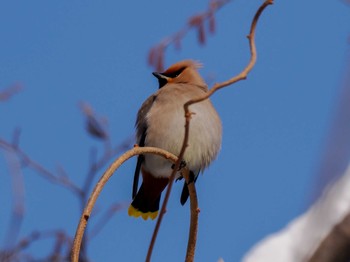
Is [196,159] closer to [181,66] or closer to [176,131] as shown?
[176,131]

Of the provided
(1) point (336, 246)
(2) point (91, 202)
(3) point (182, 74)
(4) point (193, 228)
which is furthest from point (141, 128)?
(1) point (336, 246)

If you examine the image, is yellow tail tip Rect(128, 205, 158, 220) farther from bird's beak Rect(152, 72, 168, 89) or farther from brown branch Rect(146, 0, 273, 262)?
brown branch Rect(146, 0, 273, 262)

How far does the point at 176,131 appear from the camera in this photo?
3408 mm

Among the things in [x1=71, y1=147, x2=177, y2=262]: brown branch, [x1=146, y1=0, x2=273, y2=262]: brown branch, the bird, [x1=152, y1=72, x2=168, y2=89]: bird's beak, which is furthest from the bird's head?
[x1=146, y1=0, x2=273, y2=262]: brown branch

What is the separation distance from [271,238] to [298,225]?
113 mm

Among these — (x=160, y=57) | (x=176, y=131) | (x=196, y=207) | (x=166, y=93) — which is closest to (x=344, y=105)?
(x=196, y=207)

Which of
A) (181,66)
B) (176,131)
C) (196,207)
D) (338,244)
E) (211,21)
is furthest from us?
(181,66)

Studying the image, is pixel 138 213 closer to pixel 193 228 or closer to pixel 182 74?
pixel 182 74

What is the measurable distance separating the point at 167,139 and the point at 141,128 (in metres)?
0.25

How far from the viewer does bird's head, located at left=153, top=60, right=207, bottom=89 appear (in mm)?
4148

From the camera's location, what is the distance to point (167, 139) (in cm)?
342

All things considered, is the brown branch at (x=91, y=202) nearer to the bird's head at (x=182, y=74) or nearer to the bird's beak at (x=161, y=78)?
the bird's head at (x=182, y=74)

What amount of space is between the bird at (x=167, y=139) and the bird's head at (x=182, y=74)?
36 cm

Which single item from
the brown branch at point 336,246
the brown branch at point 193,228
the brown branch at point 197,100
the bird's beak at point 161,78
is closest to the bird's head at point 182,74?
the bird's beak at point 161,78
